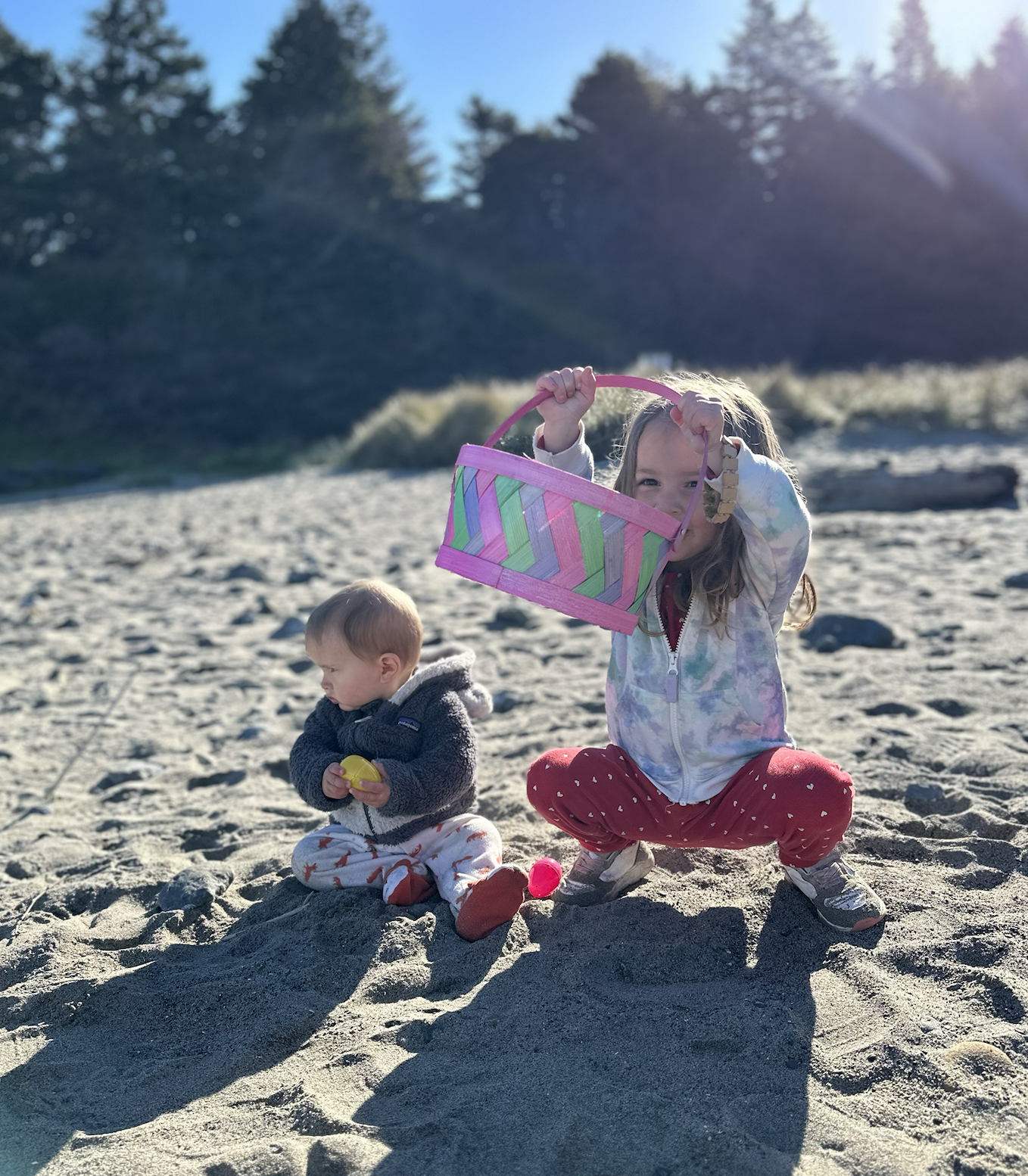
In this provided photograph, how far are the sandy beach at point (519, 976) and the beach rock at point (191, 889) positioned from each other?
3cm

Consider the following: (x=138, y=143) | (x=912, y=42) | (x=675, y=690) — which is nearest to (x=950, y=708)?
(x=675, y=690)

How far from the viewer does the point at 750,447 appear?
2154 mm

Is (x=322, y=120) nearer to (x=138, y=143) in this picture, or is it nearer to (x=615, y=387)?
(x=138, y=143)

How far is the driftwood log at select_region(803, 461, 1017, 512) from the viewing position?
673 centimetres

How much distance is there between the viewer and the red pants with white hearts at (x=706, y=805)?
2.04 meters

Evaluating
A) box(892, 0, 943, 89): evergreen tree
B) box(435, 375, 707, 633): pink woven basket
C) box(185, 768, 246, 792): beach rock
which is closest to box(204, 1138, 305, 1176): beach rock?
box(435, 375, 707, 633): pink woven basket

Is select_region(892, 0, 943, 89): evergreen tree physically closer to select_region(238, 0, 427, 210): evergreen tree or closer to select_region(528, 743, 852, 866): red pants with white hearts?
select_region(238, 0, 427, 210): evergreen tree

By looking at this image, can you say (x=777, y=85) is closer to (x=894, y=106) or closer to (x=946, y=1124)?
(x=894, y=106)

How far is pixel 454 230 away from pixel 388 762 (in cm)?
3304

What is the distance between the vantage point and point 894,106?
104 ft

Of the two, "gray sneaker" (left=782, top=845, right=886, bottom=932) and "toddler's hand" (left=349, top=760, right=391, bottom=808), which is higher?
"toddler's hand" (left=349, top=760, right=391, bottom=808)

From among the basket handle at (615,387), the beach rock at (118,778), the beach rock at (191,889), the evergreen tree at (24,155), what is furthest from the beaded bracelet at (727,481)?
the evergreen tree at (24,155)

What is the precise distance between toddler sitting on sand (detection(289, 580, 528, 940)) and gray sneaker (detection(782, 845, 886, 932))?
2.22ft

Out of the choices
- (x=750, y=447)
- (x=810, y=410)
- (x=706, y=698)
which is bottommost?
(x=706, y=698)
